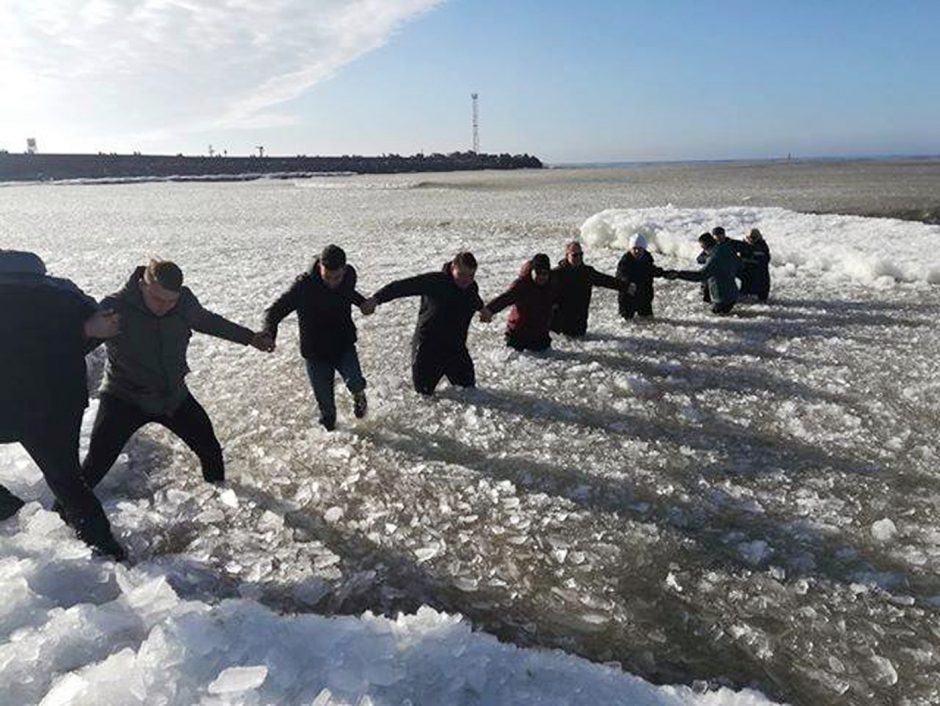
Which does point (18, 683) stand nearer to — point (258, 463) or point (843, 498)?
point (258, 463)

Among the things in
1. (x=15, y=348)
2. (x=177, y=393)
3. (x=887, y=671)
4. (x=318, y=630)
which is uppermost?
(x=15, y=348)

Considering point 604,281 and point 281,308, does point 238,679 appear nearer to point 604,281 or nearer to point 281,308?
point 281,308

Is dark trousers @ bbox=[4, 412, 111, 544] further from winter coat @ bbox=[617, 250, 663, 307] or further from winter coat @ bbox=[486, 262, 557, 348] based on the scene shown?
winter coat @ bbox=[617, 250, 663, 307]

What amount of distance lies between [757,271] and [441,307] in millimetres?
6587

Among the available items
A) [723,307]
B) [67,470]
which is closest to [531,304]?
[723,307]

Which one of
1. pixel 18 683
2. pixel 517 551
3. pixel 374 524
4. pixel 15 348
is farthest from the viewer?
pixel 374 524

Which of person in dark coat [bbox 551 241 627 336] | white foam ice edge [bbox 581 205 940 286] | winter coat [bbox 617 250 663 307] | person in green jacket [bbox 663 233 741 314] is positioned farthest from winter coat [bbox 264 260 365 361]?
white foam ice edge [bbox 581 205 940 286]

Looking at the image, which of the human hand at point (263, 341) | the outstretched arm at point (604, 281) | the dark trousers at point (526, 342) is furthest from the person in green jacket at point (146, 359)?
the outstretched arm at point (604, 281)

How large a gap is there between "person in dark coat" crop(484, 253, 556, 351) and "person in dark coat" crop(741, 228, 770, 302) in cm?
430

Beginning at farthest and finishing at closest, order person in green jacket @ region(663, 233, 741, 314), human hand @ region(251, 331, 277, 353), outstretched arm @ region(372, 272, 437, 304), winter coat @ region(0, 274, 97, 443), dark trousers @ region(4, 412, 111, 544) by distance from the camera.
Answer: person in green jacket @ region(663, 233, 741, 314)
outstretched arm @ region(372, 272, 437, 304)
human hand @ region(251, 331, 277, 353)
dark trousers @ region(4, 412, 111, 544)
winter coat @ region(0, 274, 97, 443)

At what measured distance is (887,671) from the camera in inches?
137

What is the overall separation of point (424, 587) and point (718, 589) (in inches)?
67.3

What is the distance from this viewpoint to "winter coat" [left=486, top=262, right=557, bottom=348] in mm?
8250

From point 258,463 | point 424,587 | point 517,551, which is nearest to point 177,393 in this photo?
point 258,463
